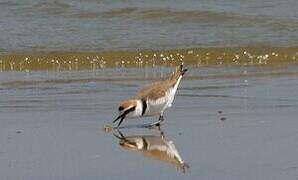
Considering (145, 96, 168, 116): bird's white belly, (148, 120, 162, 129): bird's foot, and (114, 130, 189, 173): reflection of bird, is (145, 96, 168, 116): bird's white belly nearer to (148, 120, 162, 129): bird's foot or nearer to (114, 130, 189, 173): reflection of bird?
(148, 120, 162, 129): bird's foot

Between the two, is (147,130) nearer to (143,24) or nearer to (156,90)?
→ (156,90)

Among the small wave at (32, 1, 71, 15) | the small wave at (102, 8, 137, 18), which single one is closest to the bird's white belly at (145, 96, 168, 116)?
the small wave at (102, 8, 137, 18)

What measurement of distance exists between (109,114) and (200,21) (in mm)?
6993

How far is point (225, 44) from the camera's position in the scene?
1349 cm

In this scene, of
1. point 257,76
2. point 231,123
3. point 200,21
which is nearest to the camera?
point 231,123

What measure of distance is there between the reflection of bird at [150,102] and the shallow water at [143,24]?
554cm

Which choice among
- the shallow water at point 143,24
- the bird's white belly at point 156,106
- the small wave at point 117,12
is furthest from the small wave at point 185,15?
the bird's white belly at point 156,106

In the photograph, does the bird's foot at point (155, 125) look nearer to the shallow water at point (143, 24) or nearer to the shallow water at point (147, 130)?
the shallow water at point (147, 130)

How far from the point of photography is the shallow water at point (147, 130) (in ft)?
19.8

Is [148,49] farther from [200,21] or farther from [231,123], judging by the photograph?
[231,123]

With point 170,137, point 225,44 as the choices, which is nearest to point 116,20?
point 225,44

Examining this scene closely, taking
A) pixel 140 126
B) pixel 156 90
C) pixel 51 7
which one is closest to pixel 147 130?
pixel 140 126

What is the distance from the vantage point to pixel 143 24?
49.2 ft

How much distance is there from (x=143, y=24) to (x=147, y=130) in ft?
25.1
